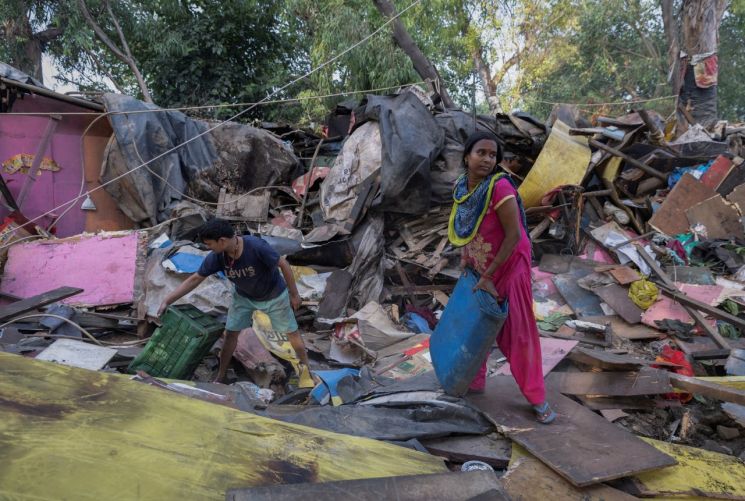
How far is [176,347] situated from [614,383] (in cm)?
316

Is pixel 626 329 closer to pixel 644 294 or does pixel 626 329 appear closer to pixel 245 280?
pixel 644 294

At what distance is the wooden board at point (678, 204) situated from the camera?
19.1 feet

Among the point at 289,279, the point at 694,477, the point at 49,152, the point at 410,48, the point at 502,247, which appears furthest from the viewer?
the point at 410,48

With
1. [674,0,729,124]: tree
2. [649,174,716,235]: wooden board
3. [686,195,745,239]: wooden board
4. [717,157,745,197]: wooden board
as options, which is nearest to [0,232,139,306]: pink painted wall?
[649,174,716,235]: wooden board

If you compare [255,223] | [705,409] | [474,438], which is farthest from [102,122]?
[705,409]

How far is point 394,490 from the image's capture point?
5.64ft

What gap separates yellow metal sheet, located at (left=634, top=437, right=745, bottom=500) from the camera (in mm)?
2211

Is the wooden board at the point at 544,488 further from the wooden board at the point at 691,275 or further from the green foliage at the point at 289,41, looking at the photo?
the green foliage at the point at 289,41

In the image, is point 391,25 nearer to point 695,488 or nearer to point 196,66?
point 196,66

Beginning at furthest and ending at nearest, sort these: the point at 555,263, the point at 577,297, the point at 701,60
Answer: the point at 701,60
the point at 555,263
the point at 577,297

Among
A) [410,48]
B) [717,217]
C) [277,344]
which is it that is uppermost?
[410,48]

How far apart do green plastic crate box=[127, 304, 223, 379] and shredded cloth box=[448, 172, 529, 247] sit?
212cm

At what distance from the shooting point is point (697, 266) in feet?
17.5

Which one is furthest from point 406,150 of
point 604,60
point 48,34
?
point 604,60
